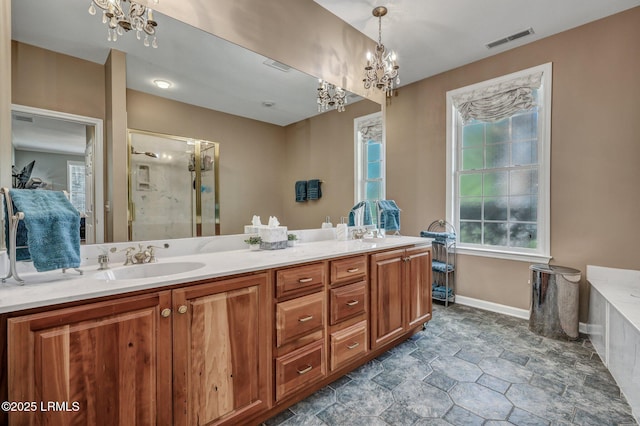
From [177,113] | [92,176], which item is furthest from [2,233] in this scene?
[177,113]

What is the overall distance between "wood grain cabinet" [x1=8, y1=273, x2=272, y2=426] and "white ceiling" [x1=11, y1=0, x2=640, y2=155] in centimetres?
103

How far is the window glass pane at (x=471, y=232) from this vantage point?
3.42m

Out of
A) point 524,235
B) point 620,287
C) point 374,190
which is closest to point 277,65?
point 374,190

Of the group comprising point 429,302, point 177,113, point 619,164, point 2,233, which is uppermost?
point 177,113

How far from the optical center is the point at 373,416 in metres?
1.61

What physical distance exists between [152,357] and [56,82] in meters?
1.39

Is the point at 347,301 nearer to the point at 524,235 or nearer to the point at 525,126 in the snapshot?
the point at 524,235

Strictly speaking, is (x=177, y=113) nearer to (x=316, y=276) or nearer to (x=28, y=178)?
(x=28, y=178)

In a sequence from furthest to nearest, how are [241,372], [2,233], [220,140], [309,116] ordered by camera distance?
1. [309,116]
2. [220,140]
3. [241,372]
4. [2,233]

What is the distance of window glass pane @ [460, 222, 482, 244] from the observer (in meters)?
3.42

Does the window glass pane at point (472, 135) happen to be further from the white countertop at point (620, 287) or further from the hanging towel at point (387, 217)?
the white countertop at point (620, 287)

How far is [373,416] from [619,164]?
301 centimetres

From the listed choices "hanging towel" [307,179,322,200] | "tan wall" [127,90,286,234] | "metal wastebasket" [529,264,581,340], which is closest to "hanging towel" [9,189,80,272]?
"tan wall" [127,90,286,234]

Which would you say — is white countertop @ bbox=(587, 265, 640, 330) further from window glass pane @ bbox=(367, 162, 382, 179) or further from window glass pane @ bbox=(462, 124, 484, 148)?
window glass pane @ bbox=(367, 162, 382, 179)
